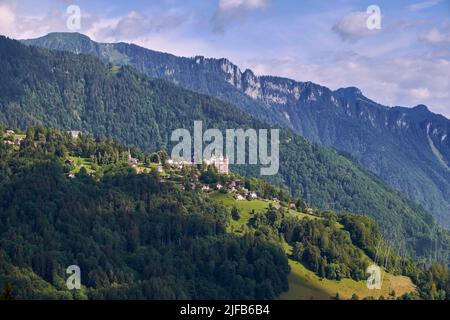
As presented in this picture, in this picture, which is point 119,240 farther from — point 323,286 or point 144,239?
point 323,286

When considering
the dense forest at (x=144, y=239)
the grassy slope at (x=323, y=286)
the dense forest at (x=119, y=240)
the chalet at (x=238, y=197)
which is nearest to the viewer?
the dense forest at (x=119, y=240)

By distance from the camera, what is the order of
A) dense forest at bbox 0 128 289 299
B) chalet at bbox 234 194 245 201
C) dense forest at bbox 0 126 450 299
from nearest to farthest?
dense forest at bbox 0 128 289 299, dense forest at bbox 0 126 450 299, chalet at bbox 234 194 245 201

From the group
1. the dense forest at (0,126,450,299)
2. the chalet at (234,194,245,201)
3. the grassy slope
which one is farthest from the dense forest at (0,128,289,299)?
the chalet at (234,194,245,201)

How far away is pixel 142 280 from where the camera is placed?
479 feet

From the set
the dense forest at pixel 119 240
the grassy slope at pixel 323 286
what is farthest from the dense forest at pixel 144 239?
the grassy slope at pixel 323 286

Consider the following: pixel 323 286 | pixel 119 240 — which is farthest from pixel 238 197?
pixel 323 286

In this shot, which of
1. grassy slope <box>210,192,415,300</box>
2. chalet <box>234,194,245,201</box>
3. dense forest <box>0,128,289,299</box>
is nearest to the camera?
dense forest <box>0,128,289,299</box>

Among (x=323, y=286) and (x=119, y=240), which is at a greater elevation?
(x=119, y=240)

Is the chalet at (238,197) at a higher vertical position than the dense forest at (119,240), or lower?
higher

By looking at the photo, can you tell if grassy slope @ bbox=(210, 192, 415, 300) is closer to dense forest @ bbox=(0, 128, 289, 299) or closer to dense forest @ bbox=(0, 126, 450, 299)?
dense forest @ bbox=(0, 126, 450, 299)

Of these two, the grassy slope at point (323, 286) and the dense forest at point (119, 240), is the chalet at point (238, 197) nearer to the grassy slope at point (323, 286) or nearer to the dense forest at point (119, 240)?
the dense forest at point (119, 240)

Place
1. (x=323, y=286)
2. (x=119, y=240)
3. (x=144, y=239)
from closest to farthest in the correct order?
(x=323, y=286) < (x=119, y=240) < (x=144, y=239)
